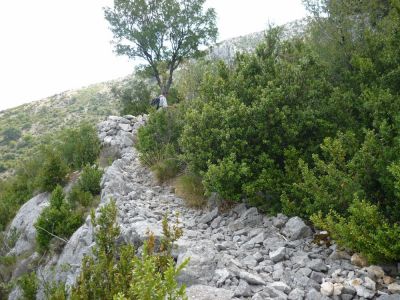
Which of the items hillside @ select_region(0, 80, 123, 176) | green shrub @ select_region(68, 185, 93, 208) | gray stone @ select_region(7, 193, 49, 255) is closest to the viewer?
green shrub @ select_region(68, 185, 93, 208)

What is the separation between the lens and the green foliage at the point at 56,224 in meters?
9.09

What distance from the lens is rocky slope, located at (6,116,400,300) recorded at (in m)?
4.40

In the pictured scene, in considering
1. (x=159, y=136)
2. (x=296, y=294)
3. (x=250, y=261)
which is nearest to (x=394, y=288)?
(x=296, y=294)

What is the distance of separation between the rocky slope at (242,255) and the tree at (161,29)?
15876mm

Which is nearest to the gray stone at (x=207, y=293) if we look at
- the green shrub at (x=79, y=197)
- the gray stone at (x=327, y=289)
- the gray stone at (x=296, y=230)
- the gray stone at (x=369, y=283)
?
the gray stone at (x=327, y=289)

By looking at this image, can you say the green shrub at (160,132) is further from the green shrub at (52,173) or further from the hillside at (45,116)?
the hillside at (45,116)

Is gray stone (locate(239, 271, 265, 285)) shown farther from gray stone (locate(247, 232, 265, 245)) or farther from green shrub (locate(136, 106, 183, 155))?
green shrub (locate(136, 106, 183, 155))

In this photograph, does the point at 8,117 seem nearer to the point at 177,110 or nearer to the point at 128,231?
the point at 177,110

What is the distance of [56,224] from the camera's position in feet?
30.3

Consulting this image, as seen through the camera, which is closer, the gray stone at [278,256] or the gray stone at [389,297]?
the gray stone at [389,297]

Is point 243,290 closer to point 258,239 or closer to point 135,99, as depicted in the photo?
point 258,239

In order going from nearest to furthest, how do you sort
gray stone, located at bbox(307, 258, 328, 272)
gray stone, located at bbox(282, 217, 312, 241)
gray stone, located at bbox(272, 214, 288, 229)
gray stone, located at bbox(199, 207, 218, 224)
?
gray stone, located at bbox(307, 258, 328, 272), gray stone, located at bbox(282, 217, 312, 241), gray stone, located at bbox(272, 214, 288, 229), gray stone, located at bbox(199, 207, 218, 224)

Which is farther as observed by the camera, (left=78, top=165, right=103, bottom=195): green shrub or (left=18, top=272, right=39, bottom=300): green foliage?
(left=78, top=165, right=103, bottom=195): green shrub

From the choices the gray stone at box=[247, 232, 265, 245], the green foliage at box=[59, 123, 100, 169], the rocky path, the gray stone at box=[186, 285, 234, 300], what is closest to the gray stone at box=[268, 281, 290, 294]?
the rocky path
